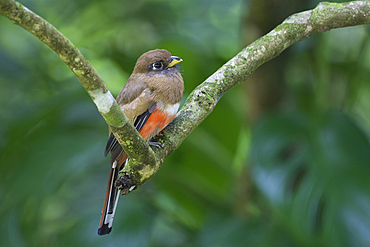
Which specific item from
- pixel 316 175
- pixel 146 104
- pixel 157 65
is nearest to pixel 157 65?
pixel 157 65

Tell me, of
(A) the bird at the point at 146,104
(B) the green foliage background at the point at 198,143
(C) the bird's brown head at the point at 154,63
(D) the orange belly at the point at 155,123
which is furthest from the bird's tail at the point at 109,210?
(B) the green foliage background at the point at 198,143

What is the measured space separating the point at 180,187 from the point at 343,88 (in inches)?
65.8

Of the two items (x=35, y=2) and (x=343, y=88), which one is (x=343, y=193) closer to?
(x=343, y=88)

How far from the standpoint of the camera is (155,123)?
1661mm

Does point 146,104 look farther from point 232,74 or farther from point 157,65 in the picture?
point 232,74

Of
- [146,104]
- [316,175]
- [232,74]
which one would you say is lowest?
[316,175]

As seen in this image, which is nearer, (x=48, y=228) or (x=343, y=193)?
(x=343, y=193)

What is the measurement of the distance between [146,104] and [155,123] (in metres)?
0.13

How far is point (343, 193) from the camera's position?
84.2 inches

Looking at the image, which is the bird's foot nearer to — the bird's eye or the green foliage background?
the bird's eye

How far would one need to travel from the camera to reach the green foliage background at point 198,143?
2271 mm

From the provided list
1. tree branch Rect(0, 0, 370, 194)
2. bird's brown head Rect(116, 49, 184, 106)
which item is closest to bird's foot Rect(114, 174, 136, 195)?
tree branch Rect(0, 0, 370, 194)

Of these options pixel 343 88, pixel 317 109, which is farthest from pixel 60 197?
pixel 343 88

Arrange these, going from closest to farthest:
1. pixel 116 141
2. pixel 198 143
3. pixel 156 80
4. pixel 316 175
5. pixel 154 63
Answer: pixel 116 141
pixel 156 80
pixel 154 63
pixel 316 175
pixel 198 143
